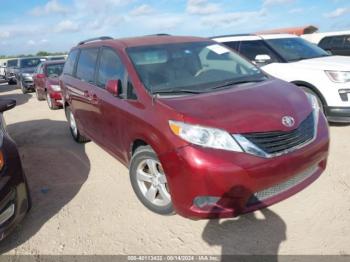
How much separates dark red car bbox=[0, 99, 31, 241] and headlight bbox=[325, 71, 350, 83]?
481 cm

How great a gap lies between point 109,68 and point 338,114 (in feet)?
12.2

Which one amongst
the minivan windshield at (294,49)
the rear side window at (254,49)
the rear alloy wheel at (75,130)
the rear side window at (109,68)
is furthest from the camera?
the rear side window at (254,49)

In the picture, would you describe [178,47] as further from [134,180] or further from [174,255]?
[174,255]

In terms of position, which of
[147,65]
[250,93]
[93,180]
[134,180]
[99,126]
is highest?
[147,65]

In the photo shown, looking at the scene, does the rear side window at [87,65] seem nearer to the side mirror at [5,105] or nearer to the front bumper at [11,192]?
the side mirror at [5,105]

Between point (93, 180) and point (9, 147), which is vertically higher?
point (9, 147)

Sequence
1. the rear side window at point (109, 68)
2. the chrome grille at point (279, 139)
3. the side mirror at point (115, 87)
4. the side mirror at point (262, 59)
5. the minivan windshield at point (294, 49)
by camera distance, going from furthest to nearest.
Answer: the minivan windshield at point (294, 49) → the side mirror at point (262, 59) → the rear side window at point (109, 68) → the side mirror at point (115, 87) → the chrome grille at point (279, 139)

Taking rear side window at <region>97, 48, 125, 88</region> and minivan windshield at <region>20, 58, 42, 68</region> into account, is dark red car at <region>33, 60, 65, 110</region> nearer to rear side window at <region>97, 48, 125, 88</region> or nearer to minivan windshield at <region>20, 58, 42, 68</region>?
rear side window at <region>97, 48, 125, 88</region>

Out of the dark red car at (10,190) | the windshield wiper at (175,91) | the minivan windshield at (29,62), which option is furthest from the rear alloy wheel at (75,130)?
the minivan windshield at (29,62)

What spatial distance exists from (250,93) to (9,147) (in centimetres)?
250

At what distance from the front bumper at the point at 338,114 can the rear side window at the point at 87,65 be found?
3809 mm

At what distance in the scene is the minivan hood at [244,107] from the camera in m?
2.82

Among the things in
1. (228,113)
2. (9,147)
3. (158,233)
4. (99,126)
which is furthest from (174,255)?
(99,126)

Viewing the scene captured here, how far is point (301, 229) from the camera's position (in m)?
2.99
